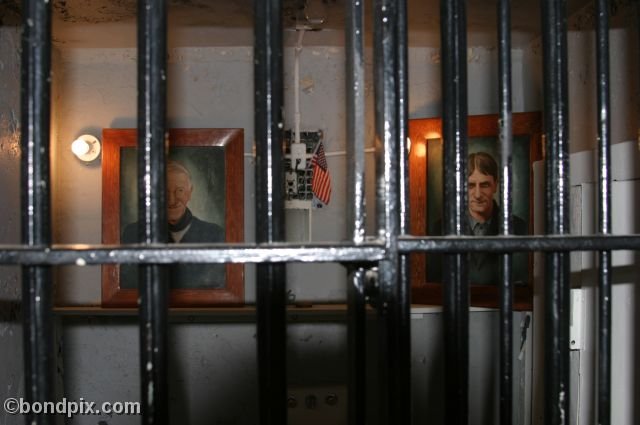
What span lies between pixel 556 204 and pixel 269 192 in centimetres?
43

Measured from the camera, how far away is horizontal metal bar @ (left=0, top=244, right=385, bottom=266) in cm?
70

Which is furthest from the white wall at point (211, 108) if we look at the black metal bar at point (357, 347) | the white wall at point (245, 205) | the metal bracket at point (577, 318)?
the black metal bar at point (357, 347)

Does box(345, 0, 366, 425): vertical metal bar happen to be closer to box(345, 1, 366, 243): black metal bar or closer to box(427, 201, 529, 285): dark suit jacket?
box(345, 1, 366, 243): black metal bar

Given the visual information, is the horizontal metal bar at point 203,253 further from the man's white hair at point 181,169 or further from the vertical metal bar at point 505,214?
the man's white hair at point 181,169

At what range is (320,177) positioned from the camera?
107 inches

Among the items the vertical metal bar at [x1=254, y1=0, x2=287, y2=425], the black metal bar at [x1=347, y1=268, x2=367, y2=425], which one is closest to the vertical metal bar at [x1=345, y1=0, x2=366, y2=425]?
the black metal bar at [x1=347, y1=268, x2=367, y2=425]

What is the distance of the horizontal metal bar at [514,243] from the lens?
2.50 feet

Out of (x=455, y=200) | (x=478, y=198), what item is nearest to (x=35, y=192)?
(x=455, y=200)

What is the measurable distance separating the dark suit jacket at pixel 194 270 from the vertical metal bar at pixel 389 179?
1.96 metres

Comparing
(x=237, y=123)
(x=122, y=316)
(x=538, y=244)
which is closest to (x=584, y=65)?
(x=237, y=123)

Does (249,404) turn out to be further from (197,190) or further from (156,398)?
(156,398)

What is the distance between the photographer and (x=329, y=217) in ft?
9.11

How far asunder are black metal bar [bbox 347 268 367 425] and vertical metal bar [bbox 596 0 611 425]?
37cm

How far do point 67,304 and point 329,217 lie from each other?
1.36 metres
